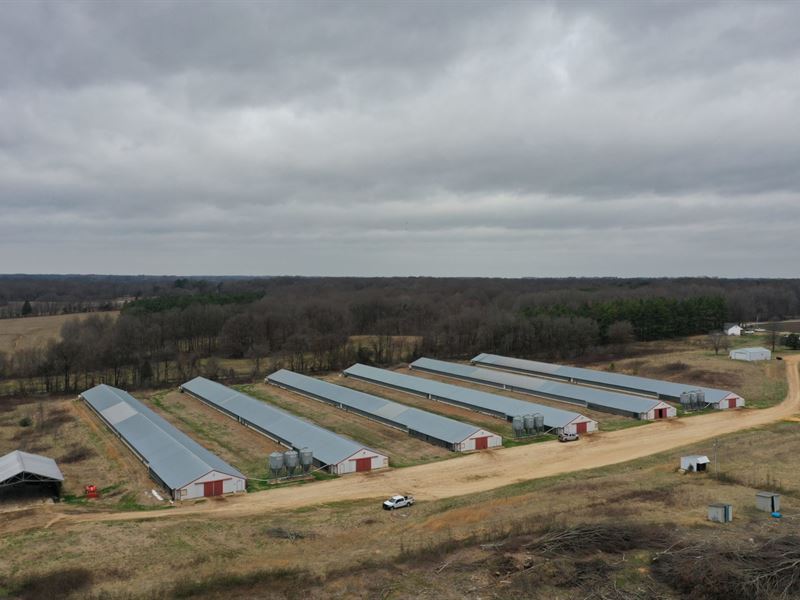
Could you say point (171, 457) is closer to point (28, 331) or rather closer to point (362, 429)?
point (362, 429)

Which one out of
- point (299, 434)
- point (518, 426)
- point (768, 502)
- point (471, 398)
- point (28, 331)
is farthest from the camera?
point (28, 331)

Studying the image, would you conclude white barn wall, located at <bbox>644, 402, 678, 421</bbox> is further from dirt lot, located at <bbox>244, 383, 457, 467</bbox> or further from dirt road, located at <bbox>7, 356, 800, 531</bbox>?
dirt lot, located at <bbox>244, 383, 457, 467</bbox>

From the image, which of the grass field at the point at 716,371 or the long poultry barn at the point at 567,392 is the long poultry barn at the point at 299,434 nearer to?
the long poultry barn at the point at 567,392

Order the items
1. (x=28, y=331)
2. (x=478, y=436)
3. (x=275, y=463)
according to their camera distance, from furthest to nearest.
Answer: (x=28, y=331) < (x=478, y=436) < (x=275, y=463)

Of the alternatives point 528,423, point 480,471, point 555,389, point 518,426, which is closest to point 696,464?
point 480,471

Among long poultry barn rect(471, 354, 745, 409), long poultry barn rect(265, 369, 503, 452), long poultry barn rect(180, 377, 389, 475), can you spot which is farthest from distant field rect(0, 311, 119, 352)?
long poultry barn rect(471, 354, 745, 409)

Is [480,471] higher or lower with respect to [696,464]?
lower

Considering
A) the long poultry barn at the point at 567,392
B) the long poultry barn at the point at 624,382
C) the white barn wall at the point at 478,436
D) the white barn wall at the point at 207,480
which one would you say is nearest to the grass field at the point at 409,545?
the white barn wall at the point at 207,480
